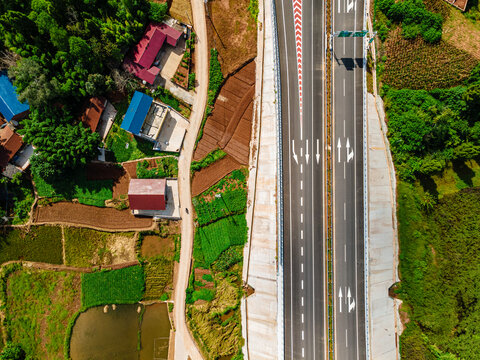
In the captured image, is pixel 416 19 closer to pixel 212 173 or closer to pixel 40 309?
pixel 212 173

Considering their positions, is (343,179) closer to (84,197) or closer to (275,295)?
(275,295)

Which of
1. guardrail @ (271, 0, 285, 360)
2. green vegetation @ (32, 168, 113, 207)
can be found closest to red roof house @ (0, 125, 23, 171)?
green vegetation @ (32, 168, 113, 207)

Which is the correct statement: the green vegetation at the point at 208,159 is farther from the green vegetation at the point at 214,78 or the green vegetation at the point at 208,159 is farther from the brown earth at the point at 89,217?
the brown earth at the point at 89,217

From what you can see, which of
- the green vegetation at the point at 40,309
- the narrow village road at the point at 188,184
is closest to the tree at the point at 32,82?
the narrow village road at the point at 188,184

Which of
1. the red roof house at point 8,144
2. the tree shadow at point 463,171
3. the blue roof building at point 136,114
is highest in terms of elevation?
the blue roof building at point 136,114

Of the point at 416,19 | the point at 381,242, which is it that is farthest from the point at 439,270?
the point at 416,19

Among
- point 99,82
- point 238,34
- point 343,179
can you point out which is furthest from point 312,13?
point 99,82
